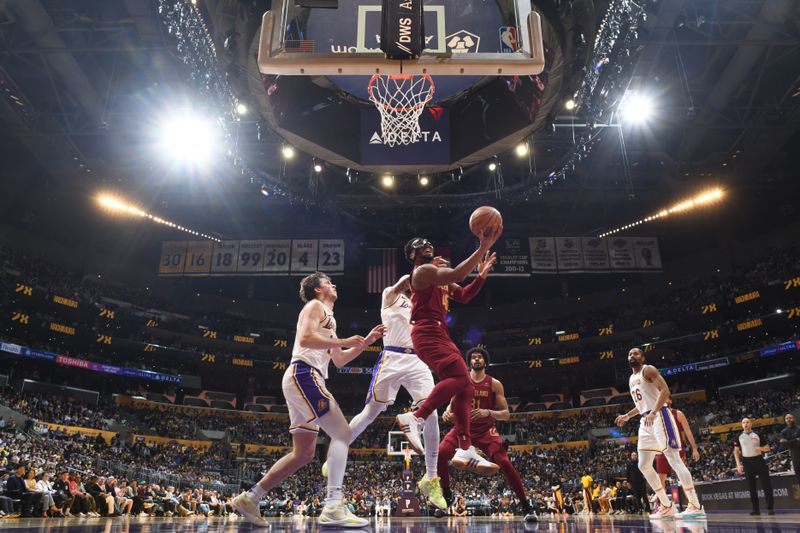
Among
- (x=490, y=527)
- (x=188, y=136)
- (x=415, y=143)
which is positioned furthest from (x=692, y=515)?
(x=188, y=136)

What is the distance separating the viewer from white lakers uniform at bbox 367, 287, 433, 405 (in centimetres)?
522

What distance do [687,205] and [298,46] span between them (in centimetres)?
2277

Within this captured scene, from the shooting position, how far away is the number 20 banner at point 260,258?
23.1 m

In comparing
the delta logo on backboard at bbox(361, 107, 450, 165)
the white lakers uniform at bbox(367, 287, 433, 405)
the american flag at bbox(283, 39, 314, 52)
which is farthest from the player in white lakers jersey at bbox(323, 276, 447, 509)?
the delta logo on backboard at bbox(361, 107, 450, 165)

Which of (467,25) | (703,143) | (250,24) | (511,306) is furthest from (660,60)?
(511,306)

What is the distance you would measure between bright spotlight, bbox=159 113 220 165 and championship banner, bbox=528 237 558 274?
43.4 feet

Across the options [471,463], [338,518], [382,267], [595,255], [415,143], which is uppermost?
[595,255]

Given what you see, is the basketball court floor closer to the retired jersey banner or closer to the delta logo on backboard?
the delta logo on backboard

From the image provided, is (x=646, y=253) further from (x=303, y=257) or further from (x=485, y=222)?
(x=485, y=222)

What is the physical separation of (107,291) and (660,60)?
94.7 feet

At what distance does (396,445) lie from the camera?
1397cm

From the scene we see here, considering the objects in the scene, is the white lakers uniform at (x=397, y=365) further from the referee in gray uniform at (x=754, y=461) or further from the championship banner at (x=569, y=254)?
the championship banner at (x=569, y=254)

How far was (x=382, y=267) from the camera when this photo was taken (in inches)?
912

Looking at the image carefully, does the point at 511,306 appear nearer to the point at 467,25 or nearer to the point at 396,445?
the point at 396,445
